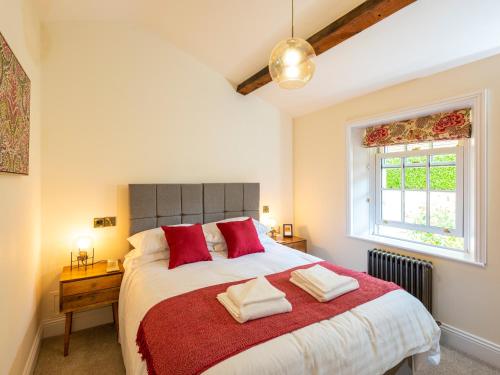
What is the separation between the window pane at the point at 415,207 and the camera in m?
2.73

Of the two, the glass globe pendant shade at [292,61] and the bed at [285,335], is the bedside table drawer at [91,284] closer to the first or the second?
the bed at [285,335]

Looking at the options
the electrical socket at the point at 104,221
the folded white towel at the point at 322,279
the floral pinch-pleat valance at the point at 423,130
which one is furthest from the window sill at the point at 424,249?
the electrical socket at the point at 104,221

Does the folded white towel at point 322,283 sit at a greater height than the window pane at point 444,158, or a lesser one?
lesser

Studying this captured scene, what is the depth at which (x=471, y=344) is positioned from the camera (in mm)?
2145

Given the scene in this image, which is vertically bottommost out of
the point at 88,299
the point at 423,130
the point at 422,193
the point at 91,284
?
the point at 88,299

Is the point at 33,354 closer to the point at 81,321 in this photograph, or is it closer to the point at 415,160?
the point at 81,321

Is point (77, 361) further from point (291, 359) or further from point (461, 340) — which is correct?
point (461, 340)

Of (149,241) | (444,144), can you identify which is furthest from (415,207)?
(149,241)

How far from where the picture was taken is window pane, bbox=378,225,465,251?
8.25 feet

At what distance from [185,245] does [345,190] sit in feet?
6.53

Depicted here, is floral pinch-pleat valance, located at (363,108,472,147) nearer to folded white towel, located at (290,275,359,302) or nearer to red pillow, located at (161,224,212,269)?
folded white towel, located at (290,275,359,302)

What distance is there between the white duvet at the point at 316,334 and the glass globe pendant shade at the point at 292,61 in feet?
4.67

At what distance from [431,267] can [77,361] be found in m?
3.12

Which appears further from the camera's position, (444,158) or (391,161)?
(391,161)
